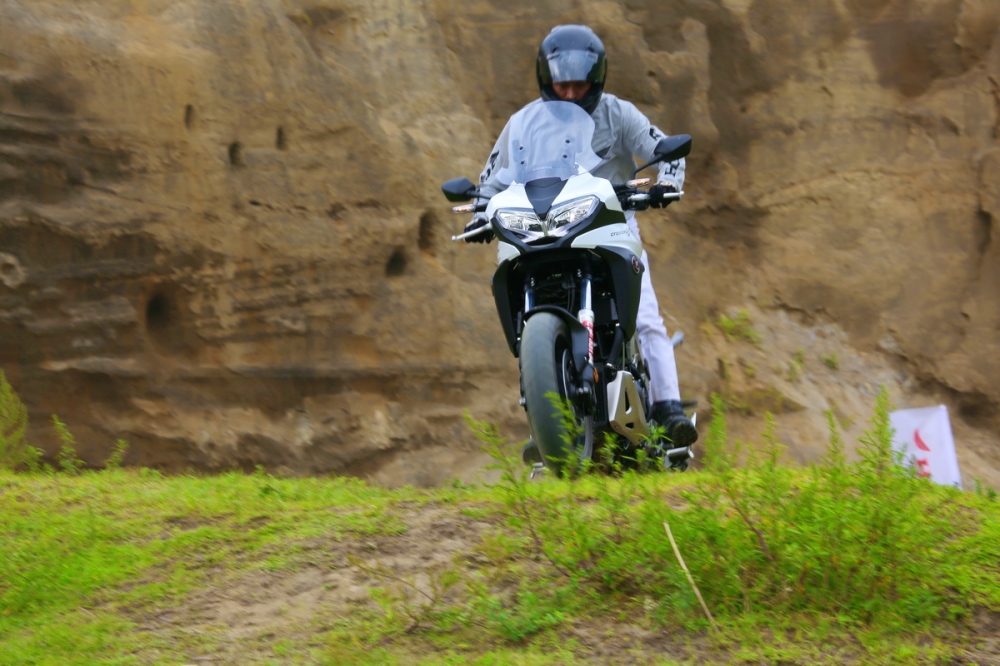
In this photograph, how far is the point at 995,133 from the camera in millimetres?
11641

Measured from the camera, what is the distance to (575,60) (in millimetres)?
5688

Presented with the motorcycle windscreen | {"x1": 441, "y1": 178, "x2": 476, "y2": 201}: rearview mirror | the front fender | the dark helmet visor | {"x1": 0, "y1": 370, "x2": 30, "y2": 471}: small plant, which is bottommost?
{"x1": 0, "y1": 370, "x2": 30, "y2": 471}: small plant

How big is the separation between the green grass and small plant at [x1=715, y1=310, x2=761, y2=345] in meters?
7.22

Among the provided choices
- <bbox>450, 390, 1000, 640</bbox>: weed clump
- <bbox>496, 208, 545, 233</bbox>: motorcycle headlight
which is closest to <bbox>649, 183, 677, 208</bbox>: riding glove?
<bbox>496, 208, 545, 233</bbox>: motorcycle headlight

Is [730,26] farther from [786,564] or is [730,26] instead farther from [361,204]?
[786,564]

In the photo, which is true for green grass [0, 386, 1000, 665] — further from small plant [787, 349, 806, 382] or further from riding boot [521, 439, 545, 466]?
small plant [787, 349, 806, 382]

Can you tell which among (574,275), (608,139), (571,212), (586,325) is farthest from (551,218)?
(608,139)

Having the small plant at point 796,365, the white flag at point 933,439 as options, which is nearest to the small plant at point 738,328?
the small plant at point 796,365

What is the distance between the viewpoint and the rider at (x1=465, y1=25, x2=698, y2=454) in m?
5.68

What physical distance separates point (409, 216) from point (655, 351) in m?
4.41

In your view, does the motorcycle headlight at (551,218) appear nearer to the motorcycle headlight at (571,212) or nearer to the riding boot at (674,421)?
the motorcycle headlight at (571,212)

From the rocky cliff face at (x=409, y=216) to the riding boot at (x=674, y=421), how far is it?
401cm

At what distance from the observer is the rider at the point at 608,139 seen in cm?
568

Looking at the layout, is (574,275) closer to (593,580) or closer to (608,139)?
(608,139)
